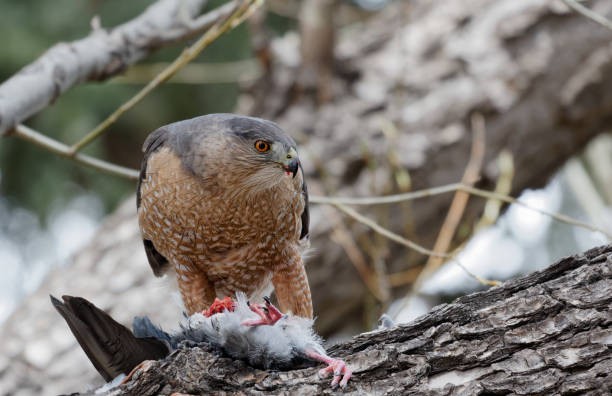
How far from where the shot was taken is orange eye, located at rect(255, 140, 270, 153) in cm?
354

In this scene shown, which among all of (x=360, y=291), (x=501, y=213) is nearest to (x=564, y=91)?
(x=501, y=213)

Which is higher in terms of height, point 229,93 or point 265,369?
point 229,93

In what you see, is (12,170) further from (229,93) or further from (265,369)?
(265,369)

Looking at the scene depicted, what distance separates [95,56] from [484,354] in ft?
7.73

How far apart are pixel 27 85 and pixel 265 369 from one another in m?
1.67

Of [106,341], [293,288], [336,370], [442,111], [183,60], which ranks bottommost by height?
[336,370]

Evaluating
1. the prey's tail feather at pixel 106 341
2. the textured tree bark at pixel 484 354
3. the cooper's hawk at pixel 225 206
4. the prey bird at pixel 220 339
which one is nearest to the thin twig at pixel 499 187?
the cooper's hawk at pixel 225 206

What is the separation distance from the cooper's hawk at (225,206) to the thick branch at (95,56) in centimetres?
45

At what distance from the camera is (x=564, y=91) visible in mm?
5898

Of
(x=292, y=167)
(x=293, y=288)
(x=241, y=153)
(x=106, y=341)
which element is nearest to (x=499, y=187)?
(x=293, y=288)

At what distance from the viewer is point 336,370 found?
2555 millimetres

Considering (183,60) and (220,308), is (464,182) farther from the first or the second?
(220,308)

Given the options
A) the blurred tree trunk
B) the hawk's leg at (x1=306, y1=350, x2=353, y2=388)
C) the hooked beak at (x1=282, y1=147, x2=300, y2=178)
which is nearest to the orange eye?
the hooked beak at (x1=282, y1=147, x2=300, y2=178)

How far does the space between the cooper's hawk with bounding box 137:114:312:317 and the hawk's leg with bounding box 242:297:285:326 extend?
0.91 metres
